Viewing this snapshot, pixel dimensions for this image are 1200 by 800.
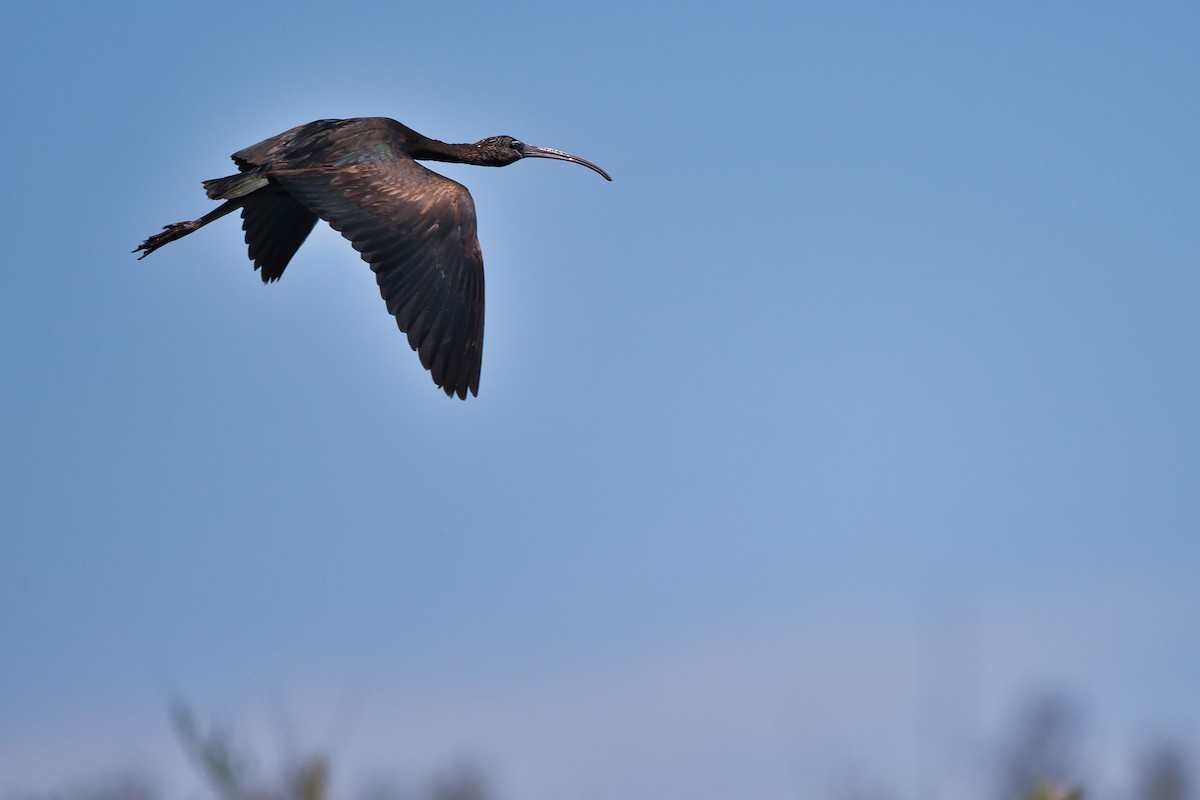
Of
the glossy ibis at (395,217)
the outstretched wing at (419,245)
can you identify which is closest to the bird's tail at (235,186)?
the glossy ibis at (395,217)

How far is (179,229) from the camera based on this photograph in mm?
15281

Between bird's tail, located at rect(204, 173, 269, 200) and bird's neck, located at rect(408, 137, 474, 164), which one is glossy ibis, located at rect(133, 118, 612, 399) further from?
bird's neck, located at rect(408, 137, 474, 164)

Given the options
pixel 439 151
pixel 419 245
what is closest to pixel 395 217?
pixel 419 245

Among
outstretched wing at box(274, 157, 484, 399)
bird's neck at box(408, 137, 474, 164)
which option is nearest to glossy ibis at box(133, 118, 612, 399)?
outstretched wing at box(274, 157, 484, 399)

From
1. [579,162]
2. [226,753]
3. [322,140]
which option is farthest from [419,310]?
[226,753]

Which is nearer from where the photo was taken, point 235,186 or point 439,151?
point 235,186

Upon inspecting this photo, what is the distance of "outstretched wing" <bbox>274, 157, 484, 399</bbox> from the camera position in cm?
1359

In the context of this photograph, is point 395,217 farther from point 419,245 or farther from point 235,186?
point 235,186

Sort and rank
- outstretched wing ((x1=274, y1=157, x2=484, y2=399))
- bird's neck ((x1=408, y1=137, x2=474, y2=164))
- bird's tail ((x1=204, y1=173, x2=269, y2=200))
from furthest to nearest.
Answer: bird's neck ((x1=408, y1=137, x2=474, y2=164)) → bird's tail ((x1=204, y1=173, x2=269, y2=200)) → outstretched wing ((x1=274, y1=157, x2=484, y2=399))

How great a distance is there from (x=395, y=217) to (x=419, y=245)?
39 cm

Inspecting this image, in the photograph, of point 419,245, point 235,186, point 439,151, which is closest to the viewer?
point 419,245

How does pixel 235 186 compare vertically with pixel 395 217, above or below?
above

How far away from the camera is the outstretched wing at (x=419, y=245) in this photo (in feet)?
44.6

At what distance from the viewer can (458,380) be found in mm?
13484
